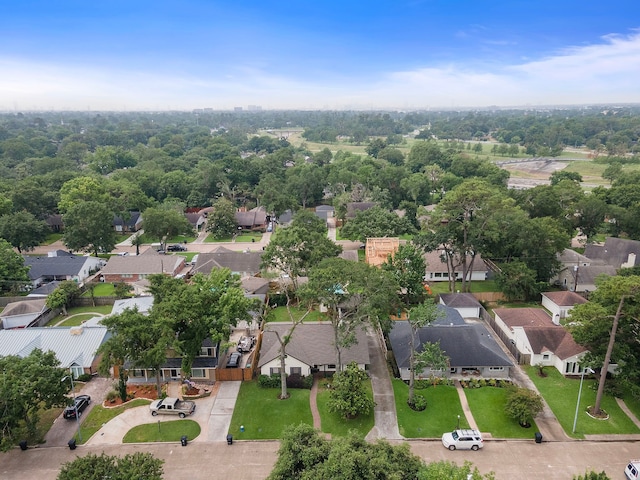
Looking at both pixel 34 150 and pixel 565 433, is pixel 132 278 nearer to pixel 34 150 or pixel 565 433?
pixel 565 433

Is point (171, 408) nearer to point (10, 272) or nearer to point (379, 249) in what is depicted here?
point (10, 272)

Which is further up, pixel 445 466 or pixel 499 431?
pixel 445 466

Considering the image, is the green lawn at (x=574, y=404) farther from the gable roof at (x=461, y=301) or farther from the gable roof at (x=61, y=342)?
the gable roof at (x=61, y=342)

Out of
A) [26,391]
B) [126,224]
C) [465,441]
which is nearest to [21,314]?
[26,391]

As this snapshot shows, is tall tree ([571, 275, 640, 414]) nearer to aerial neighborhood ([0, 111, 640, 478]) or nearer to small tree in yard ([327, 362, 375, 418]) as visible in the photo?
aerial neighborhood ([0, 111, 640, 478])

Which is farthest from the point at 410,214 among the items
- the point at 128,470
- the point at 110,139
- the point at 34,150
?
the point at 110,139

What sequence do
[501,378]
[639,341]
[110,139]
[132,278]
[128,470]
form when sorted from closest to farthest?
[128,470] < [639,341] < [501,378] < [132,278] < [110,139]

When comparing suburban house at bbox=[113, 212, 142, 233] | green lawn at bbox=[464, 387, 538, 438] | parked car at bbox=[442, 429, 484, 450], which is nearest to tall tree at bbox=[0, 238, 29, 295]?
suburban house at bbox=[113, 212, 142, 233]
